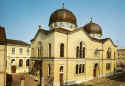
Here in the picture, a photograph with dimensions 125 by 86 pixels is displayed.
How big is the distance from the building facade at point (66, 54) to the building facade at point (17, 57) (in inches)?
313

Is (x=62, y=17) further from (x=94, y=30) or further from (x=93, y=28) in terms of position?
(x=94, y=30)

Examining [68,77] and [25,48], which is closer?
[68,77]

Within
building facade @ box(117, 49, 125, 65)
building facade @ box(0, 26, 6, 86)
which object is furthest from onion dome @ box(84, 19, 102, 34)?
building facade @ box(117, 49, 125, 65)

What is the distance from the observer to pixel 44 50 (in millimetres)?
18156

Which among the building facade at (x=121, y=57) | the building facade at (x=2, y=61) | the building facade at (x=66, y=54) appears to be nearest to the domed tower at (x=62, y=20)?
the building facade at (x=66, y=54)

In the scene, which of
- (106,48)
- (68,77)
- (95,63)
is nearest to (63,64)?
(68,77)

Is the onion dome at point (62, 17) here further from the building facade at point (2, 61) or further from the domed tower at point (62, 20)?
the building facade at point (2, 61)

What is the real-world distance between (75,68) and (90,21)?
1687 centimetres

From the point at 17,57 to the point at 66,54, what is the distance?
651 inches

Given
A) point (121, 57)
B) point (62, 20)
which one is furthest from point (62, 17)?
point (121, 57)

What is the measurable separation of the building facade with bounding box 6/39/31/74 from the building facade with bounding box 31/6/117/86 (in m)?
7.96

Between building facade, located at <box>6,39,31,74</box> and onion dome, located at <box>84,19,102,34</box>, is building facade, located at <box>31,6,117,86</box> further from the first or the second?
building facade, located at <box>6,39,31,74</box>

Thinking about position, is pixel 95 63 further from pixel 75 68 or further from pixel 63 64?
pixel 63 64

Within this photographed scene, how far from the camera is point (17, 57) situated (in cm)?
2689
